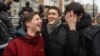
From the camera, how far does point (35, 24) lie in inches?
211

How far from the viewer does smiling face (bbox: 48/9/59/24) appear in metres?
5.67

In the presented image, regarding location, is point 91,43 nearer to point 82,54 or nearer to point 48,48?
point 82,54

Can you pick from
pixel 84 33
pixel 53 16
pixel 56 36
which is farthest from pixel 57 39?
pixel 84 33

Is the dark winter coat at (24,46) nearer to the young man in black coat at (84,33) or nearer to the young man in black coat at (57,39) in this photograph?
the young man in black coat at (57,39)

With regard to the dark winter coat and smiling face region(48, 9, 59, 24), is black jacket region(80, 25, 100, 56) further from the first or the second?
smiling face region(48, 9, 59, 24)

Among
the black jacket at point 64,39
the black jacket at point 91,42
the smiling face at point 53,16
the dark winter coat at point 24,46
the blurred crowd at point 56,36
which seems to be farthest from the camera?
the smiling face at point 53,16

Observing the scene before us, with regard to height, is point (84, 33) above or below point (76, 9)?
below

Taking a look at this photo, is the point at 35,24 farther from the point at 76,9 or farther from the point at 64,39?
the point at 76,9

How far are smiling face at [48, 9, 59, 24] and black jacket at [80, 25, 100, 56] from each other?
1.06 meters

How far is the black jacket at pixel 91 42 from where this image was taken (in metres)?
4.50

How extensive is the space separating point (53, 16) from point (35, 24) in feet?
1.47

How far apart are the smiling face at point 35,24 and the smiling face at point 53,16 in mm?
330

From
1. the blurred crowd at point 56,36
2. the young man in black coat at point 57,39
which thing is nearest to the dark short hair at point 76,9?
the blurred crowd at point 56,36

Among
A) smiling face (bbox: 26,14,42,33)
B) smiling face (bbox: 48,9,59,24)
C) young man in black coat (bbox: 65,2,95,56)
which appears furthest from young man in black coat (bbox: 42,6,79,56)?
smiling face (bbox: 26,14,42,33)
